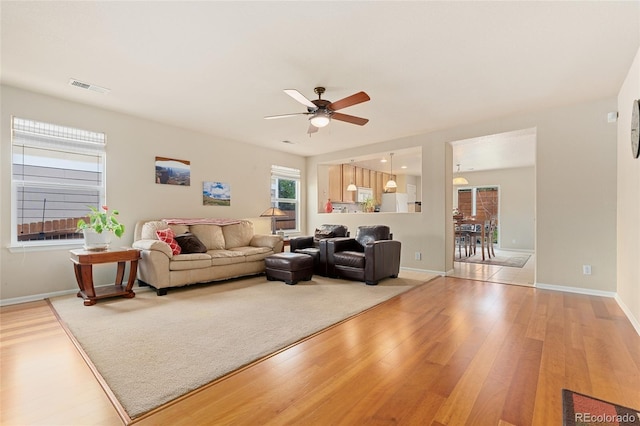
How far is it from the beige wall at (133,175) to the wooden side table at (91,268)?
1.77 feet

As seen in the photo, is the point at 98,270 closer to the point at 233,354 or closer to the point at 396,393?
the point at 233,354

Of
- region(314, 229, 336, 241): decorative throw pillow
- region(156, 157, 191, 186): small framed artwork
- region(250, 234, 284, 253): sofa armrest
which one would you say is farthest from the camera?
region(314, 229, 336, 241): decorative throw pillow

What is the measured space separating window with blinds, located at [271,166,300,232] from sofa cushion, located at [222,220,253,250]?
1331 mm

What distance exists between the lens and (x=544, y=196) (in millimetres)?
4289

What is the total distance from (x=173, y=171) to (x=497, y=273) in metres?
6.10

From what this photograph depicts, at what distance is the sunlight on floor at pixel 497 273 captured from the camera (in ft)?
15.8

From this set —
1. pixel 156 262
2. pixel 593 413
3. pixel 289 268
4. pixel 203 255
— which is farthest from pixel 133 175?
pixel 593 413

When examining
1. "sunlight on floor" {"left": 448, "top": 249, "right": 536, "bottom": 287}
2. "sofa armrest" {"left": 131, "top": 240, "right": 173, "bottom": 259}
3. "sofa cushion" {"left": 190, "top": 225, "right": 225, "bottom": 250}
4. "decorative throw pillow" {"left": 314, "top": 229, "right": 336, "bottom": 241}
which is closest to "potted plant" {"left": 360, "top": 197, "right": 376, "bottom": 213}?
"sunlight on floor" {"left": 448, "top": 249, "right": 536, "bottom": 287}

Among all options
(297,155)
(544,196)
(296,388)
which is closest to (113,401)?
(296,388)

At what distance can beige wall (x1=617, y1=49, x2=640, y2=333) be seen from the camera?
2.79 metres

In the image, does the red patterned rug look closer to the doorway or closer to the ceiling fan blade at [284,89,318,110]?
the ceiling fan blade at [284,89,318,110]

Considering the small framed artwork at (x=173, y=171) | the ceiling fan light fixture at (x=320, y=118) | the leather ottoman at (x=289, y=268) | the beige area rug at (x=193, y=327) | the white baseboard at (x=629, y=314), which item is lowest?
the beige area rug at (x=193, y=327)

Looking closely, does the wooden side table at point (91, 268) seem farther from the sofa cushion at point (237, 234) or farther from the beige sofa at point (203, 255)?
the sofa cushion at point (237, 234)

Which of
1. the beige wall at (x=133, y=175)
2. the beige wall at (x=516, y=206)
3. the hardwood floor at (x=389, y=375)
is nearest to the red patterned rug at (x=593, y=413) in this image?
the hardwood floor at (x=389, y=375)
